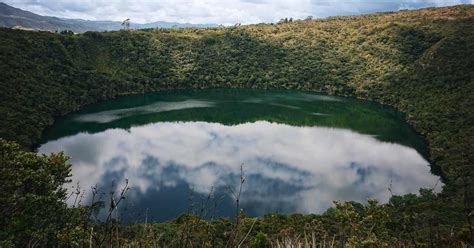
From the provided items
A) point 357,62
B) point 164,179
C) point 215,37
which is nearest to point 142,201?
point 164,179

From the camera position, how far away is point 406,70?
367ft

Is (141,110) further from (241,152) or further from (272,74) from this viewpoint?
(272,74)

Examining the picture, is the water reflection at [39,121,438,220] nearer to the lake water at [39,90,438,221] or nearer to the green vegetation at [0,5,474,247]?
the lake water at [39,90,438,221]

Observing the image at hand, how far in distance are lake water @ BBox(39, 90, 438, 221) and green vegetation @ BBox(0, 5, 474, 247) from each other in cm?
458

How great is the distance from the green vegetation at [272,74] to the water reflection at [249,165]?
6.40m

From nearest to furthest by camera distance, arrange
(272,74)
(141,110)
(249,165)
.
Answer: (249,165), (141,110), (272,74)

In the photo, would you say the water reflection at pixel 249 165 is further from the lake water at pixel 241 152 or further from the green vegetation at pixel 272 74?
the green vegetation at pixel 272 74

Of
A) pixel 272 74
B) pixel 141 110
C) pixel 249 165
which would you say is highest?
pixel 272 74

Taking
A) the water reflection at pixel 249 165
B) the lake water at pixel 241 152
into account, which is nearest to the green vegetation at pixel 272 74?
the lake water at pixel 241 152

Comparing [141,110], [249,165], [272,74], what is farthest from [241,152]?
[272,74]

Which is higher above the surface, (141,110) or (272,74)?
(272,74)

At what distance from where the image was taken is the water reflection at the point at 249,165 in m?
49.5

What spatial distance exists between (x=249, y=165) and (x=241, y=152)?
7.13 metres

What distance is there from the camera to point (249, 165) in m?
61.5
